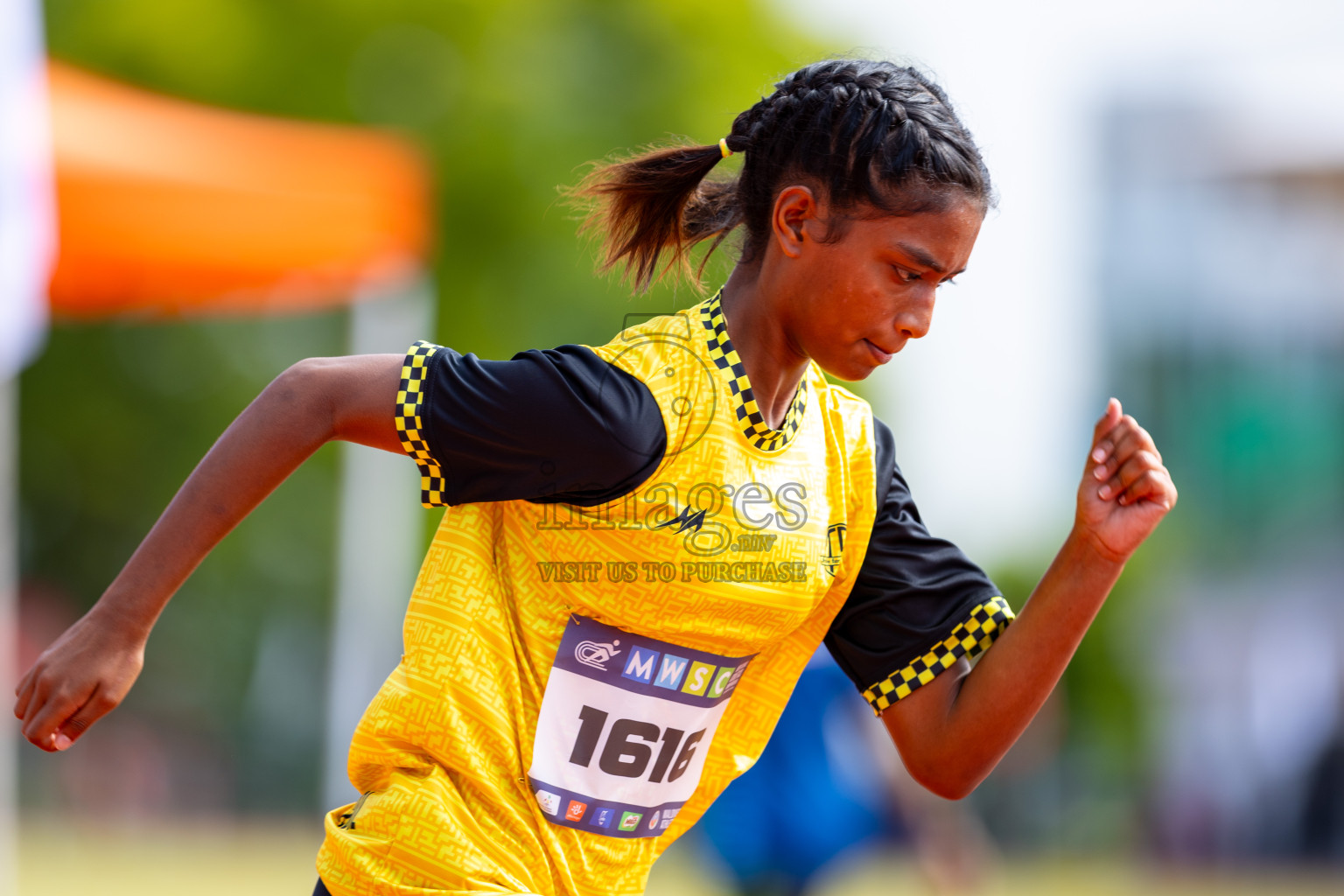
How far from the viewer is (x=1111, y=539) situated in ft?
6.44

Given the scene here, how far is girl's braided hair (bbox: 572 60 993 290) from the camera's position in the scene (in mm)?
1920

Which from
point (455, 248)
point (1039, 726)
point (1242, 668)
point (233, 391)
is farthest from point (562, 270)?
point (1242, 668)

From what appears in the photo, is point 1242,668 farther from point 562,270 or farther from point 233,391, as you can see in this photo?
point 233,391

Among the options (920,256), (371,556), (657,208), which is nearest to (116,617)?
(657,208)

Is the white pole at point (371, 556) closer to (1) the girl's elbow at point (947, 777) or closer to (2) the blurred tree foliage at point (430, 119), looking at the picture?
(2) the blurred tree foliage at point (430, 119)

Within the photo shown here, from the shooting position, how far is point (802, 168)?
202 cm

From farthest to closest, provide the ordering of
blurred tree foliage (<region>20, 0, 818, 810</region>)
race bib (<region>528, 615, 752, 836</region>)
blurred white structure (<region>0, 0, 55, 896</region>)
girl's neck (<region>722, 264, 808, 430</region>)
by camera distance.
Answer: blurred tree foliage (<region>20, 0, 818, 810</region>) → blurred white structure (<region>0, 0, 55, 896</region>) → girl's neck (<region>722, 264, 808, 430</region>) → race bib (<region>528, 615, 752, 836</region>)

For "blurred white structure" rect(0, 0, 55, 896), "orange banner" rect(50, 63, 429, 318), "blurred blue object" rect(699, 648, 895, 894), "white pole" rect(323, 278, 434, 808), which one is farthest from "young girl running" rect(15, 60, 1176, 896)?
"white pole" rect(323, 278, 434, 808)

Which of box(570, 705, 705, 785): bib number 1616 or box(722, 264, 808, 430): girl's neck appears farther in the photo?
box(722, 264, 808, 430): girl's neck

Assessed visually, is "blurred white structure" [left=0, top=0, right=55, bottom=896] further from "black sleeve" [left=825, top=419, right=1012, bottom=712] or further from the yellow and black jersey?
"black sleeve" [left=825, top=419, right=1012, bottom=712]

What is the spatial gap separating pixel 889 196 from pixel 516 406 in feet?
1.92

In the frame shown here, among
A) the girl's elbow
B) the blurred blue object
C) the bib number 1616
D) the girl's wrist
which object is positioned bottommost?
the blurred blue object

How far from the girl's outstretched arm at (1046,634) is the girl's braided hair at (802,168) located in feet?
1.38

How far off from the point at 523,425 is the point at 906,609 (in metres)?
0.71
